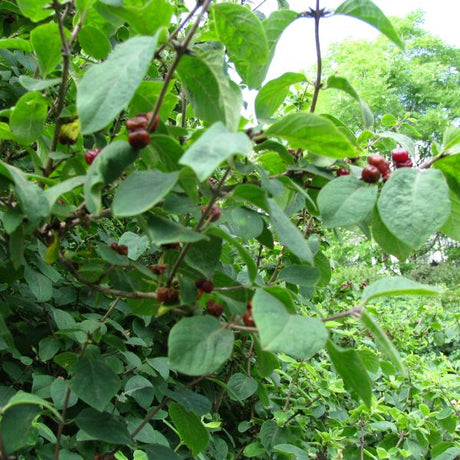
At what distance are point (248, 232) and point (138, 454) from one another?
0.59 m

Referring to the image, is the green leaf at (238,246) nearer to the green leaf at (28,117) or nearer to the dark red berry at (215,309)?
the dark red berry at (215,309)

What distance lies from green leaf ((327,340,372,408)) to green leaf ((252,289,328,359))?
0.26 ft

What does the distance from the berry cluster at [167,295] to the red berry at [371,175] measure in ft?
1.12

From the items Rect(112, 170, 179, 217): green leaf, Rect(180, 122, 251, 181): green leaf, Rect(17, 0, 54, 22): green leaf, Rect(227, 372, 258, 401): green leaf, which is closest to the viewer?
Rect(180, 122, 251, 181): green leaf

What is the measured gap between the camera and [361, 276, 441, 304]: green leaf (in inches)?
25.7

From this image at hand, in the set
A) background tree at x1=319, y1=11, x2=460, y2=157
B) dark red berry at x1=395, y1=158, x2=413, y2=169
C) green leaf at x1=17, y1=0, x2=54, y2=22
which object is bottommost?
background tree at x1=319, y1=11, x2=460, y2=157

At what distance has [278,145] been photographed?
802mm

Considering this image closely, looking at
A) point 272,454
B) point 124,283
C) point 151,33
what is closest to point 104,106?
point 151,33

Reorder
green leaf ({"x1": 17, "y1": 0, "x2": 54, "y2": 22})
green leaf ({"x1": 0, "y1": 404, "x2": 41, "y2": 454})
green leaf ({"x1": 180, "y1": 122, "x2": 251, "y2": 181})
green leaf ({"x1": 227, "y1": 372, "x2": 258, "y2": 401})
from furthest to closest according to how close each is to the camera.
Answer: green leaf ({"x1": 227, "y1": 372, "x2": 258, "y2": 401}) → green leaf ({"x1": 17, "y1": 0, "x2": 54, "y2": 22}) → green leaf ({"x1": 0, "y1": 404, "x2": 41, "y2": 454}) → green leaf ({"x1": 180, "y1": 122, "x2": 251, "y2": 181})

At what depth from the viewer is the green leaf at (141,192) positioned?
2.06 feet

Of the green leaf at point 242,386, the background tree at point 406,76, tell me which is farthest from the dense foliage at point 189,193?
the background tree at point 406,76

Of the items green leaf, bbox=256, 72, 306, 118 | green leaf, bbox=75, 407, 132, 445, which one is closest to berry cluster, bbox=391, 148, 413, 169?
green leaf, bbox=256, 72, 306, 118

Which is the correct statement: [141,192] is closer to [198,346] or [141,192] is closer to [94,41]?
[198,346]

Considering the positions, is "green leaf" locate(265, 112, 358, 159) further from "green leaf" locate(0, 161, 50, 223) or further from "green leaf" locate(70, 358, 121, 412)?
"green leaf" locate(70, 358, 121, 412)
